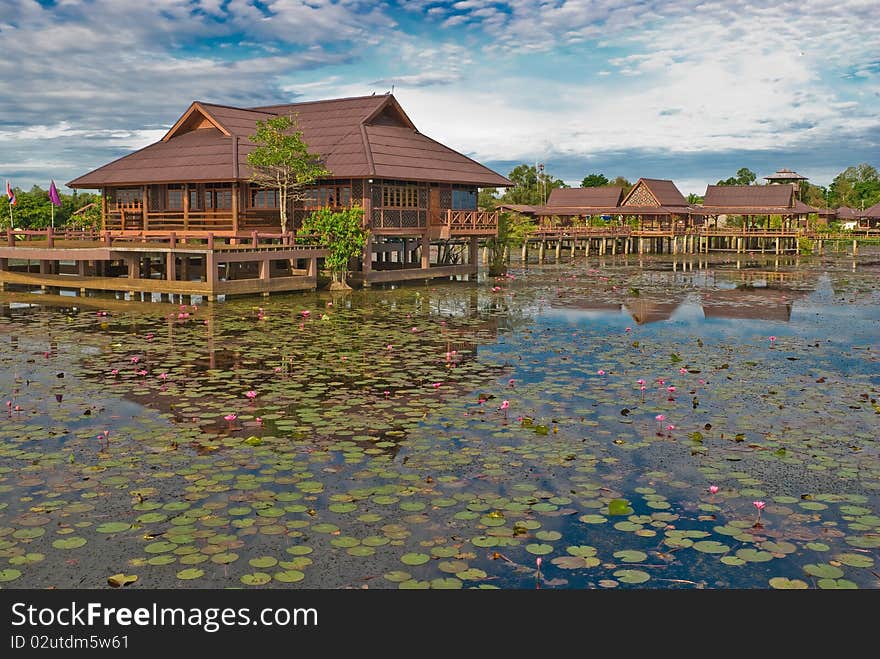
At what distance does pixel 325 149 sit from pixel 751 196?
5460 cm

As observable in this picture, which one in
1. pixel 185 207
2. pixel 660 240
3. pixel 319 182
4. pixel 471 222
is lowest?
pixel 471 222

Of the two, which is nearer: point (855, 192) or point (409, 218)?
point (409, 218)

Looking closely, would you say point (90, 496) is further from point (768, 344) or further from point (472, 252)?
point (472, 252)

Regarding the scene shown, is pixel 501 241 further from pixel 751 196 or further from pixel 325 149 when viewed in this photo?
pixel 751 196

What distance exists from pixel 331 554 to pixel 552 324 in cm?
1479

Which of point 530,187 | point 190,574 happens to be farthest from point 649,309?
point 530,187

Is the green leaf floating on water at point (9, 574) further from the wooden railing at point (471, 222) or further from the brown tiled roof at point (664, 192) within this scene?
the brown tiled roof at point (664, 192)

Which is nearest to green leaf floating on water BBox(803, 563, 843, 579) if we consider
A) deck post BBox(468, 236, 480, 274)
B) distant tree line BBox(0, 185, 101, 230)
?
deck post BBox(468, 236, 480, 274)

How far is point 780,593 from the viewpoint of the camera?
5.79 m

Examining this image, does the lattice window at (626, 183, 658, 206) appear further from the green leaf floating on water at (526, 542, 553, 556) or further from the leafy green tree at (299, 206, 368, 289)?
the green leaf floating on water at (526, 542, 553, 556)

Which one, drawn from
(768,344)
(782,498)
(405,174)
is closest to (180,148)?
(405,174)

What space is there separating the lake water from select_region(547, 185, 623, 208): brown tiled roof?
6653 cm

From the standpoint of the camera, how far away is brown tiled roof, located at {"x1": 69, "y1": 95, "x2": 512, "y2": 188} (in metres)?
31.9

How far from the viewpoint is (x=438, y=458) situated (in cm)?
898
